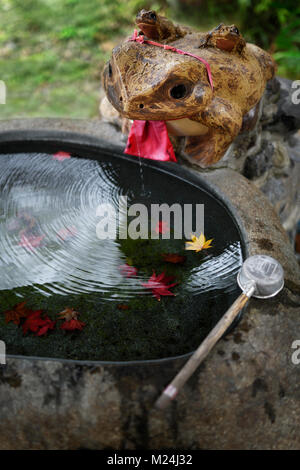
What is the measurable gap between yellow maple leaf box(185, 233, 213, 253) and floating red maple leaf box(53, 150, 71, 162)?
129 centimetres

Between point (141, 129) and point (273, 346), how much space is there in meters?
1.61

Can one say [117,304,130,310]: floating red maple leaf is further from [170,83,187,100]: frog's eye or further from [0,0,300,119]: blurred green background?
[0,0,300,119]: blurred green background

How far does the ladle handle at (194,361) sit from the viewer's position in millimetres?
1510

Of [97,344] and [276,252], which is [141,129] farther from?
[97,344]

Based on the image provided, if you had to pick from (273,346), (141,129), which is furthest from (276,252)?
(141,129)

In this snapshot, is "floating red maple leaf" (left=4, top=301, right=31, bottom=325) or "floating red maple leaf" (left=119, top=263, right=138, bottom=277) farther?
"floating red maple leaf" (left=119, top=263, right=138, bottom=277)

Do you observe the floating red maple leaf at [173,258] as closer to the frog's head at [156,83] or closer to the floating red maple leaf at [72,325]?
the floating red maple leaf at [72,325]

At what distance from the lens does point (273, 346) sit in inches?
70.9

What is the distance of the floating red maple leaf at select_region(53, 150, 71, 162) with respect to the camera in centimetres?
312

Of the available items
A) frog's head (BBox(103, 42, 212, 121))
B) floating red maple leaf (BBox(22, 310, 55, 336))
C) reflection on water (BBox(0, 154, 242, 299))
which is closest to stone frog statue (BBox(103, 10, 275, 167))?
frog's head (BBox(103, 42, 212, 121))

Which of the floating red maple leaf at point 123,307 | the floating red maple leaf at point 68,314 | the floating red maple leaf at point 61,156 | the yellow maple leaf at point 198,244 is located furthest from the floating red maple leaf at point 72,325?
the floating red maple leaf at point 61,156

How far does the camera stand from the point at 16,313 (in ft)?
6.68

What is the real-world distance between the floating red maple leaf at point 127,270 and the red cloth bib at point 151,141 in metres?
0.83

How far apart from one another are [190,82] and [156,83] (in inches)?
8.6
